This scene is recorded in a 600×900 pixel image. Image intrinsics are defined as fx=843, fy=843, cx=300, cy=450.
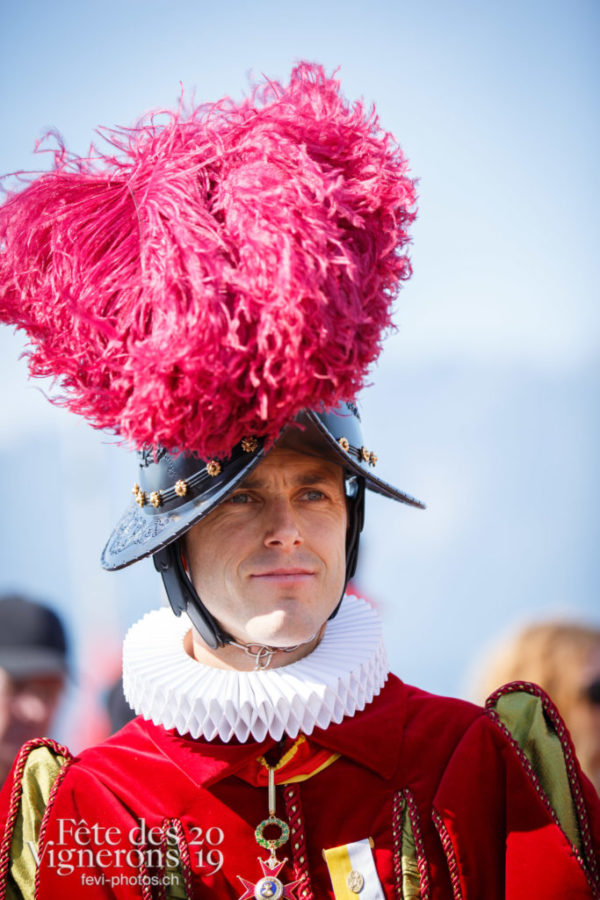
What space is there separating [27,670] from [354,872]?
172 cm

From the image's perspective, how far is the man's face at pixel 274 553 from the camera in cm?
164

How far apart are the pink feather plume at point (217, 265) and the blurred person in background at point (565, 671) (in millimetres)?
2002

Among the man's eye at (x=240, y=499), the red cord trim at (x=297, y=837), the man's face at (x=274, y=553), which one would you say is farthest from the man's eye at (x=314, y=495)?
the red cord trim at (x=297, y=837)

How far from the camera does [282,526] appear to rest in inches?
64.8

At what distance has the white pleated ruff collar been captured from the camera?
5.44 feet

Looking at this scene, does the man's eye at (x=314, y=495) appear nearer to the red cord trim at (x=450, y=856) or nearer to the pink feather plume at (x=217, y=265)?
the pink feather plume at (x=217, y=265)

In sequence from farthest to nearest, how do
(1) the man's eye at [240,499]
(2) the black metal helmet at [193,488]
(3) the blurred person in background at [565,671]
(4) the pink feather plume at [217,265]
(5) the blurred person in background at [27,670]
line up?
(3) the blurred person in background at [565,671]
(5) the blurred person in background at [27,670]
(1) the man's eye at [240,499]
(2) the black metal helmet at [193,488]
(4) the pink feather plume at [217,265]

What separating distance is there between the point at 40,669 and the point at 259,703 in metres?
1.64

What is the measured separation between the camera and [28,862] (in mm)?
1672

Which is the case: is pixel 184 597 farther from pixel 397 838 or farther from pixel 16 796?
pixel 397 838

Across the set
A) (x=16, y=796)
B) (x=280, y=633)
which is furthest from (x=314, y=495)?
(x=16, y=796)

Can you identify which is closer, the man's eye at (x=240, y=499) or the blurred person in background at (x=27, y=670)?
the man's eye at (x=240, y=499)

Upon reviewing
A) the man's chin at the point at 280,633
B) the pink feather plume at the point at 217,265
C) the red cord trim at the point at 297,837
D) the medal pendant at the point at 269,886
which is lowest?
the medal pendant at the point at 269,886

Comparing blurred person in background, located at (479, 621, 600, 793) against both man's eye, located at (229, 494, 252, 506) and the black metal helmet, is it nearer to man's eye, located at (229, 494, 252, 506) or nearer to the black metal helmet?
the black metal helmet
